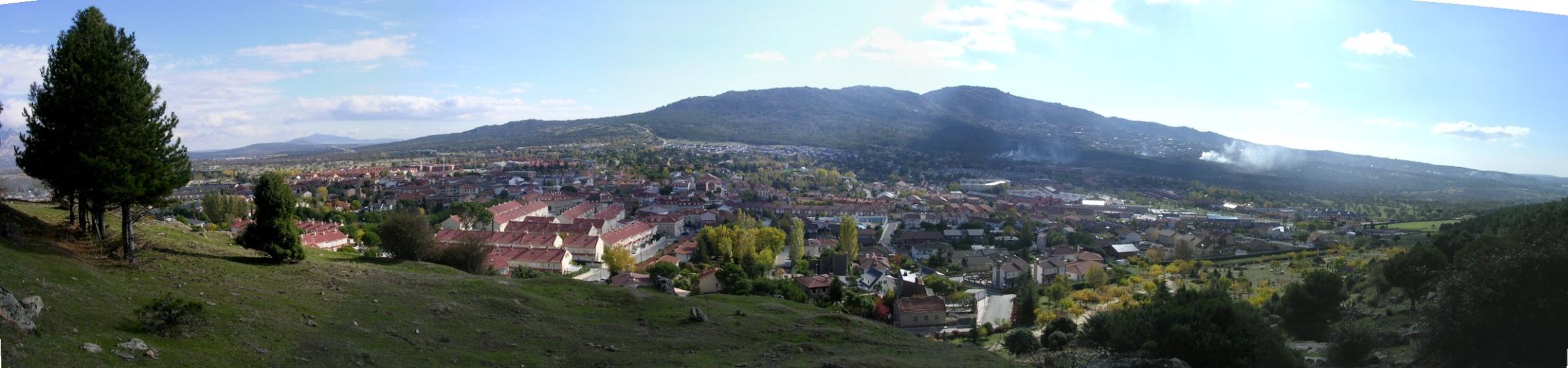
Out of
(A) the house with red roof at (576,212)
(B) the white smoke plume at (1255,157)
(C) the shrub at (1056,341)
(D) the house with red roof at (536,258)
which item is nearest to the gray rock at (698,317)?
(C) the shrub at (1056,341)

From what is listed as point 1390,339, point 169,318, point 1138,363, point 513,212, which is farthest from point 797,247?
point 169,318

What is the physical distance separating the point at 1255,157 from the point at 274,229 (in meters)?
113

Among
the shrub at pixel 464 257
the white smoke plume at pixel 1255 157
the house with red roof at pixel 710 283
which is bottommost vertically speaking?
the house with red roof at pixel 710 283

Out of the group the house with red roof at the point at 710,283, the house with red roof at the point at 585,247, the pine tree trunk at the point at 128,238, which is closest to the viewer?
the pine tree trunk at the point at 128,238

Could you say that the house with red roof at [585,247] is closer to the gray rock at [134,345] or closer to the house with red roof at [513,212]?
the house with red roof at [513,212]

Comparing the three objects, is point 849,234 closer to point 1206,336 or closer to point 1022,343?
point 1022,343

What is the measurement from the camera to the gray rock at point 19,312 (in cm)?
607

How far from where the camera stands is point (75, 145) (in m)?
9.29

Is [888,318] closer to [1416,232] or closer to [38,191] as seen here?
[38,191]

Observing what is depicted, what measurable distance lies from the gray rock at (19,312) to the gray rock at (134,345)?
23.2 inches

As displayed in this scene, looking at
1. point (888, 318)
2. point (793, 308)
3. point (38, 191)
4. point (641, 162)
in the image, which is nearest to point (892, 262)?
point (888, 318)

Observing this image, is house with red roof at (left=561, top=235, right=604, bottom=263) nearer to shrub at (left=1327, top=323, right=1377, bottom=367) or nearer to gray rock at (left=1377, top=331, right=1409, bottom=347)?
shrub at (left=1327, top=323, right=1377, bottom=367)

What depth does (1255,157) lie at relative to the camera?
101250mm

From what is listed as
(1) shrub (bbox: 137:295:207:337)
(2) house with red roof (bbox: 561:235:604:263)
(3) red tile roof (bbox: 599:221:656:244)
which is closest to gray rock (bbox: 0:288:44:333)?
(1) shrub (bbox: 137:295:207:337)
